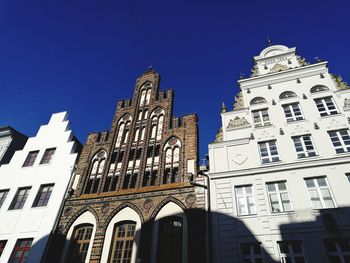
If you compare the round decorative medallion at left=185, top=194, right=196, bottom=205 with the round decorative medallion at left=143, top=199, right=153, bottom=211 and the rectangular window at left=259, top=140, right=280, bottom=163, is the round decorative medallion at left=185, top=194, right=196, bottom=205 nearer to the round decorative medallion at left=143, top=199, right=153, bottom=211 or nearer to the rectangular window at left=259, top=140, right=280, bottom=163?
the round decorative medallion at left=143, top=199, right=153, bottom=211

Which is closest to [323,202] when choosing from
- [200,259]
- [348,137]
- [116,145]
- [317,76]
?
[348,137]

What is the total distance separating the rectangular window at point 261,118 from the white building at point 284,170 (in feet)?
0.17

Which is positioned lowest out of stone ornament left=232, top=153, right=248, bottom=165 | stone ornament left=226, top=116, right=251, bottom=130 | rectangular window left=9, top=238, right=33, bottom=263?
rectangular window left=9, top=238, right=33, bottom=263

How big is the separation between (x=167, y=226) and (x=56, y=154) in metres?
11.8

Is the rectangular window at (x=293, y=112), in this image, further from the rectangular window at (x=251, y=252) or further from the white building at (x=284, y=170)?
the rectangular window at (x=251, y=252)

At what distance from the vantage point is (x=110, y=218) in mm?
15648

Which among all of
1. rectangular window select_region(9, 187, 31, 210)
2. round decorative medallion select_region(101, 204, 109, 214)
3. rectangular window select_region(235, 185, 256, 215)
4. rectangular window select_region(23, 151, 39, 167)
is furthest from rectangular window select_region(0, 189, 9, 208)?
rectangular window select_region(235, 185, 256, 215)

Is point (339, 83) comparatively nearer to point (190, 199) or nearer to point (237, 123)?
point (237, 123)

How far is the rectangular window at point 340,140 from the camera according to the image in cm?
1385

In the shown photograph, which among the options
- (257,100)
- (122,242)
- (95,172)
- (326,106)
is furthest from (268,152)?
(95,172)

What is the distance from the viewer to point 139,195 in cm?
1584

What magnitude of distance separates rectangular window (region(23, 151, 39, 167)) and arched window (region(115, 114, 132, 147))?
7635mm

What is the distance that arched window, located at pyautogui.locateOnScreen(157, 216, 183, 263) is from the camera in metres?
13.3

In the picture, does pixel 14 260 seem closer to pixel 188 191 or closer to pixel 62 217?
pixel 62 217
